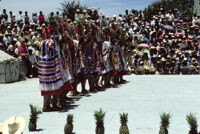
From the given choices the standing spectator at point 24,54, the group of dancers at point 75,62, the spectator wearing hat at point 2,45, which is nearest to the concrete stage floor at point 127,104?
the group of dancers at point 75,62

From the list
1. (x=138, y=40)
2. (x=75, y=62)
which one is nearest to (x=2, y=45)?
(x=138, y=40)

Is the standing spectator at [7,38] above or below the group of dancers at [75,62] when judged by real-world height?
above

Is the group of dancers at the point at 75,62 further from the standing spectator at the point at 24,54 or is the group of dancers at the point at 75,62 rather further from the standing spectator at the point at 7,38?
the standing spectator at the point at 7,38

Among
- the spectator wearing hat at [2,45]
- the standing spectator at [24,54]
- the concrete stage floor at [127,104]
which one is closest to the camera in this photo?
the concrete stage floor at [127,104]

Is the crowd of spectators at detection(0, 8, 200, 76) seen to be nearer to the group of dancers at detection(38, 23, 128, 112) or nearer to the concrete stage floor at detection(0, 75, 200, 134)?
the group of dancers at detection(38, 23, 128, 112)

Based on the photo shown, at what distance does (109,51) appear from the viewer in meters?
11.5

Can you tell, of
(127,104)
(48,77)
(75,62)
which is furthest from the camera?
(75,62)

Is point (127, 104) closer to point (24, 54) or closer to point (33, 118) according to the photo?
point (33, 118)

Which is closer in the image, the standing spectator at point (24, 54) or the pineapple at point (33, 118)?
the pineapple at point (33, 118)

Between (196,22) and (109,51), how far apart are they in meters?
11.9

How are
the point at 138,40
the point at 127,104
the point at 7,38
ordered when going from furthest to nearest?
the point at 138,40 < the point at 7,38 < the point at 127,104

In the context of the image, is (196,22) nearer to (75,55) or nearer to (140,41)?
(140,41)

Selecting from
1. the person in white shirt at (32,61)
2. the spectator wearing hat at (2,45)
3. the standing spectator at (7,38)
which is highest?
the standing spectator at (7,38)

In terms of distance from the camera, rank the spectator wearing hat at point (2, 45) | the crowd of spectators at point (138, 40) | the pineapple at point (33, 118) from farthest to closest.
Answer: the spectator wearing hat at point (2, 45) → the crowd of spectators at point (138, 40) → the pineapple at point (33, 118)
